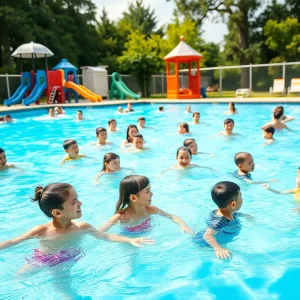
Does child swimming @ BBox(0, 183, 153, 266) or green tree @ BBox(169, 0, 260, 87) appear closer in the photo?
child swimming @ BBox(0, 183, 153, 266)

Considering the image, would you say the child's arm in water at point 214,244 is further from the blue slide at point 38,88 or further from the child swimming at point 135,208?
the blue slide at point 38,88

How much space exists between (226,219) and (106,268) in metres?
1.30

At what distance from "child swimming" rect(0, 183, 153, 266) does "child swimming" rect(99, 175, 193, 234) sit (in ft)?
1.00

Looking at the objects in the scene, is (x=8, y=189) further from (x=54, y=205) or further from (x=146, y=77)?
(x=146, y=77)

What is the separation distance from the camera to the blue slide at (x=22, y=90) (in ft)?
67.5

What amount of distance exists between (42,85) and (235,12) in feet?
70.8

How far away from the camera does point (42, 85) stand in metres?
21.7

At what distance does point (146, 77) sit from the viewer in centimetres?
2850

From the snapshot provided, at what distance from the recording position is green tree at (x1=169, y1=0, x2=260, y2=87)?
3466 cm

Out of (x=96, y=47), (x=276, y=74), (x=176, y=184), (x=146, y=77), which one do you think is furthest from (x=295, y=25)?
(x=176, y=184)

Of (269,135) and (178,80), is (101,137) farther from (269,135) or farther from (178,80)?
(178,80)

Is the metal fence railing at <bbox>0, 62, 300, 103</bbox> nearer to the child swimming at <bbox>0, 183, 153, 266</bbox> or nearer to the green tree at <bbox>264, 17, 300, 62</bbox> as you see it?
the green tree at <bbox>264, 17, 300, 62</bbox>

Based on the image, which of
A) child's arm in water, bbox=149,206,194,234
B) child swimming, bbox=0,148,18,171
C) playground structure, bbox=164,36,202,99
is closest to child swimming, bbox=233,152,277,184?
child's arm in water, bbox=149,206,194,234

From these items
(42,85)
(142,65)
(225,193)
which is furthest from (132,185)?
(142,65)
